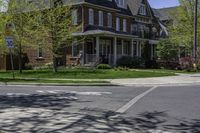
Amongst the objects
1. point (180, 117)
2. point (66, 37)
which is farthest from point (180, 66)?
point (180, 117)

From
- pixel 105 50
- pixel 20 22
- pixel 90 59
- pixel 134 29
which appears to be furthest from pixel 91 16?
pixel 134 29

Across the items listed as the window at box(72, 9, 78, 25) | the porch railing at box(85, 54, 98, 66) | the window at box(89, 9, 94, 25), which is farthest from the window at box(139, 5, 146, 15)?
the porch railing at box(85, 54, 98, 66)

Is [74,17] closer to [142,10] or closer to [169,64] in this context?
[169,64]

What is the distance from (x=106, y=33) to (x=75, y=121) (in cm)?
2992

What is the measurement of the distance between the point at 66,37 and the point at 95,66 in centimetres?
663

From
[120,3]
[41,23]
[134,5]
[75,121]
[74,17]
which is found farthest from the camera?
[134,5]

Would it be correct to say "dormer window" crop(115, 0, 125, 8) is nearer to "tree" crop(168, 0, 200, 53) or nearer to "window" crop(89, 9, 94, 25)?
"tree" crop(168, 0, 200, 53)

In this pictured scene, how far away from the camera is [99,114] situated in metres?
12.8

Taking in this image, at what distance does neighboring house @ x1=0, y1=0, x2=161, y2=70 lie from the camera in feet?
139

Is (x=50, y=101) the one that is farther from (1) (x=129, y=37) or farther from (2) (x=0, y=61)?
(1) (x=129, y=37)

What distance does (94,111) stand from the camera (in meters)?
13.5

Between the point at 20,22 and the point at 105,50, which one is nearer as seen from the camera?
the point at 20,22

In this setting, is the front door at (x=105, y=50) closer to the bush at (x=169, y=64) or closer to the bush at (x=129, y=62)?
the bush at (x=129, y=62)

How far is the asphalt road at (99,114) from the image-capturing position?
10.5m
